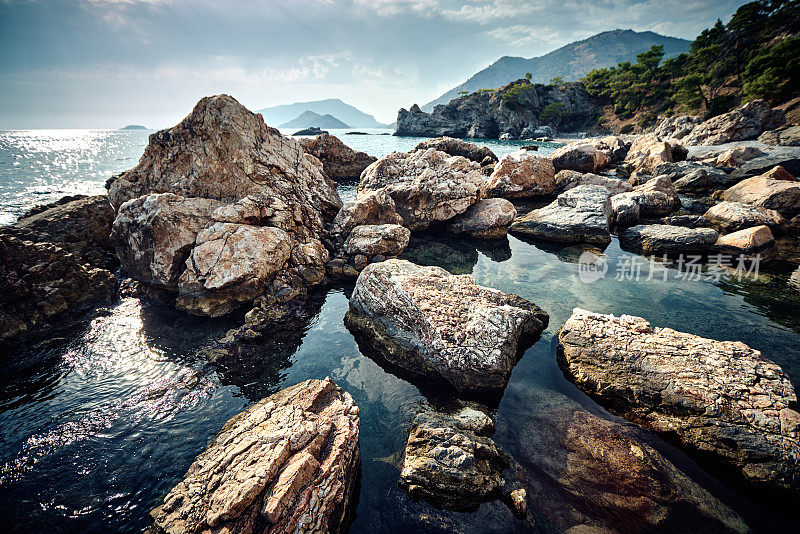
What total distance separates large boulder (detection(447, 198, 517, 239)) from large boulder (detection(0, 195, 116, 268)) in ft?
52.2

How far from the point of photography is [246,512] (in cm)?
358

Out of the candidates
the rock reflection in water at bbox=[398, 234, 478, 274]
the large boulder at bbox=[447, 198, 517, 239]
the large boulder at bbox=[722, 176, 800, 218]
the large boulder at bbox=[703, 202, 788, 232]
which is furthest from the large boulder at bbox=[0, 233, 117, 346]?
the large boulder at bbox=[722, 176, 800, 218]

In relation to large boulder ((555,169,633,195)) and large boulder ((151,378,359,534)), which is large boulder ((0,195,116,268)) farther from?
large boulder ((555,169,633,195))

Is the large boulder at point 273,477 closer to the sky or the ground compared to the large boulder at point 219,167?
closer to the ground

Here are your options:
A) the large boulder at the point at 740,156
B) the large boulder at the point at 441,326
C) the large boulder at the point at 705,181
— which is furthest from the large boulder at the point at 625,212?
the large boulder at the point at 740,156

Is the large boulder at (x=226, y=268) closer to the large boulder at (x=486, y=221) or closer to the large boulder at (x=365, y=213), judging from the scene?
the large boulder at (x=365, y=213)

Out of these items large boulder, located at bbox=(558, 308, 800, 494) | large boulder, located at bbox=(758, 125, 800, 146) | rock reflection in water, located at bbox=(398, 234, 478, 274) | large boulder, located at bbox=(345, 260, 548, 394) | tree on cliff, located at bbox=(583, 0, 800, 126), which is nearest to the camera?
large boulder, located at bbox=(558, 308, 800, 494)

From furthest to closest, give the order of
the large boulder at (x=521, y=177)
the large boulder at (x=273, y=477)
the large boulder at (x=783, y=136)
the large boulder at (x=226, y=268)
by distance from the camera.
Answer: the large boulder at (x=783, y=136), the large boulder at (x=521, y=177), the large boulder at (x=226, y=268), the large boulder at (x=273, y=477)

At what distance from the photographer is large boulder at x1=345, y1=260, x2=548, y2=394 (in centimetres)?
637

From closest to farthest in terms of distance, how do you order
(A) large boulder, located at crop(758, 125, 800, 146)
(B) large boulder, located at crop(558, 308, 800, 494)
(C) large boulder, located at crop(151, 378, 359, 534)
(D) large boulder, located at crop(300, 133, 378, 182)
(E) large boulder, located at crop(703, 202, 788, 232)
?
(C) large boulder, located at crop(151, 378, 359, 534), (B) large boulder, located at crop(558, 308, 800, 494), (E) large boulder, located at crop(703, 202, 788, 232), (D) large boulder, located at crop(300, 133, 378, 182), (A) large boulder, located at crop(758, 125, 800, 146)

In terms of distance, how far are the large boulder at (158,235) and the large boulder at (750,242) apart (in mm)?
21125

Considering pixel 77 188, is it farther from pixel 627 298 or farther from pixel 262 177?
pixel 627 298

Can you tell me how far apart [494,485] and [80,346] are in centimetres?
1062

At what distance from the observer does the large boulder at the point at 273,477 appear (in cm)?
357
